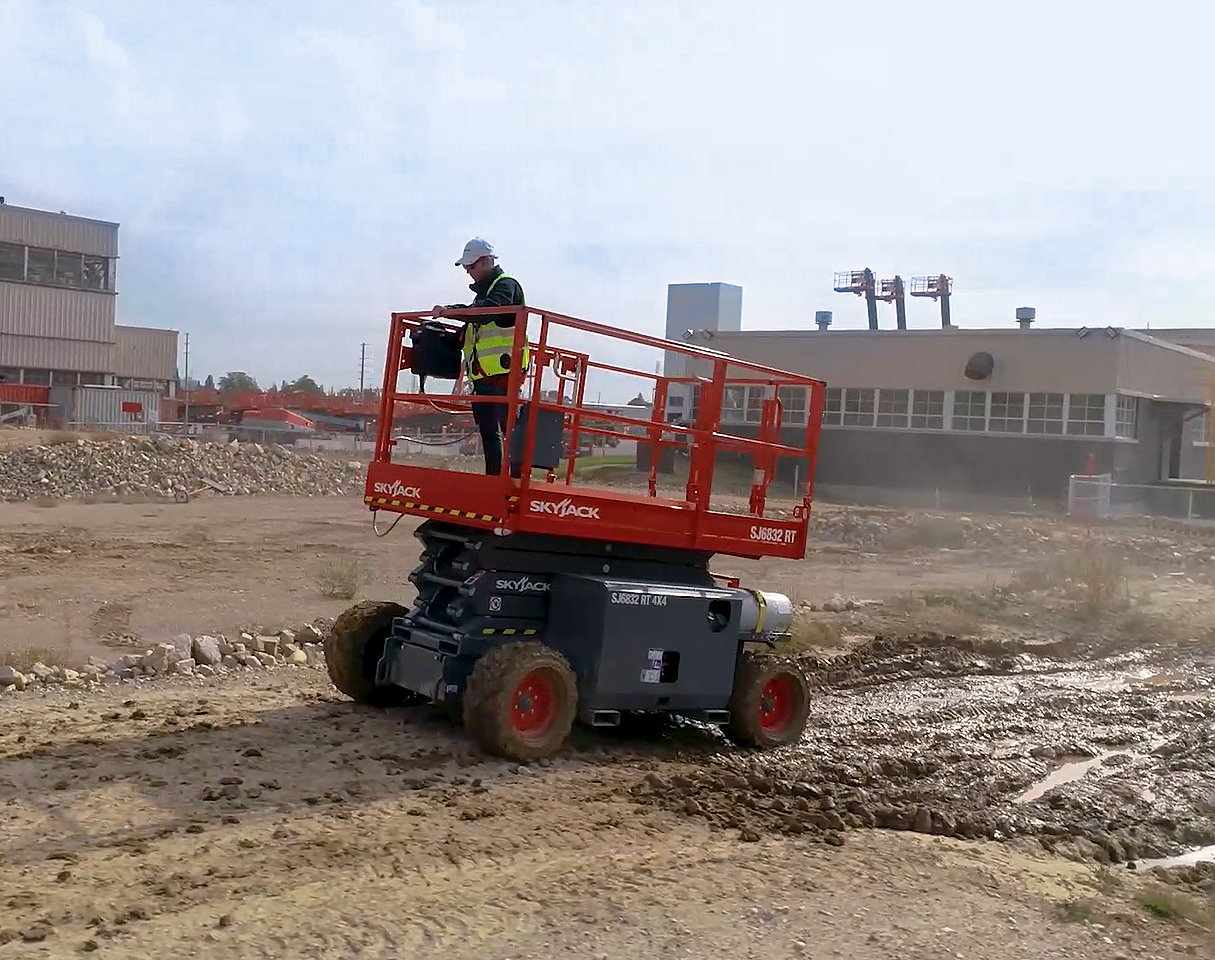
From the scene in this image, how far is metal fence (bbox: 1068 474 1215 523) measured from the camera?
33.2 meters

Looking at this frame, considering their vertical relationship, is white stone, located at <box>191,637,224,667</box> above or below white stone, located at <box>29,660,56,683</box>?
above

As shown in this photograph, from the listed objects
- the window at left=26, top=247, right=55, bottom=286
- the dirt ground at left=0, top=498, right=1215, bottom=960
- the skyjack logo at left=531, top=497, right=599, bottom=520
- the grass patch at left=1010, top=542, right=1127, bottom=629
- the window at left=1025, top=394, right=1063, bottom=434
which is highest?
the window at left=26, top=247, right=55, bottom=286

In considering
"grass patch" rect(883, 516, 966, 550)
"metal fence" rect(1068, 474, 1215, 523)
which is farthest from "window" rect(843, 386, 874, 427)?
"grass patch" rect(883, 516, 966, 550)

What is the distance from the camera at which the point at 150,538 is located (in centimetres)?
2155

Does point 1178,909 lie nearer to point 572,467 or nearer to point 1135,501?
point 572,467

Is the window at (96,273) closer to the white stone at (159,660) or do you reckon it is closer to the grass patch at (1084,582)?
the grass patch at (1084,582)

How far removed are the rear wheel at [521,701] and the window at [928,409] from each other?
36141 millimetres

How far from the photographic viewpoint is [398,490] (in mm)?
8734

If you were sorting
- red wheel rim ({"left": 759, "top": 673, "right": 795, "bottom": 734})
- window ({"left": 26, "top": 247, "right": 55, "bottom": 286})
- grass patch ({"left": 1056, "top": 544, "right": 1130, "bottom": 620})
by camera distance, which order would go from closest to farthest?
red wheel rim ({"left": 759, "top": 673, "right": 795, "bottom": 734}), grass patch ({"left": 1056, "top": 544, "right": 1130, "bottom": 620}), window ({"left": 26, "top": 247, "right": 55, "bottom": 286})

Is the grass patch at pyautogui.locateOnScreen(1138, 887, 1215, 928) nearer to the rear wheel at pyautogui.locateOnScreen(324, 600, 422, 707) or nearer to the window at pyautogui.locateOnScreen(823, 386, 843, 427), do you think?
the rear wheel at pyautogui.locateOnScreen(324, 600, 422, 707)

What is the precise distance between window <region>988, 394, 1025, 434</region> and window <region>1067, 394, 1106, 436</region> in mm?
1500

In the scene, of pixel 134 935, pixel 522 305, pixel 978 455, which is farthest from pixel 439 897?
pixel 978 455

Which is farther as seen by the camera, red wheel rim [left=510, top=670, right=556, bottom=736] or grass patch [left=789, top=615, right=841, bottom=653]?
grass patch [left=789, top=615, right=841, bottom=653]

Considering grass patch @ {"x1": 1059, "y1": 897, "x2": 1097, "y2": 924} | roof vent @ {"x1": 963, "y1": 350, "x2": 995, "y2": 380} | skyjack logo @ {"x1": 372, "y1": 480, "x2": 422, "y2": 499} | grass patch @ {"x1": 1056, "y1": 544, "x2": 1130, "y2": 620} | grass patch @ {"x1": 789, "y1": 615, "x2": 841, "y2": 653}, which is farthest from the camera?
roof vent @ {"x1": 963, "y1": 350, "x2": 995, "y2": 380}
